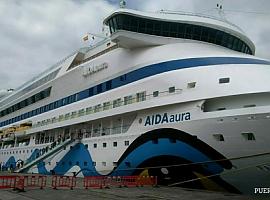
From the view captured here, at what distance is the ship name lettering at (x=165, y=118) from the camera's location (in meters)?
14.4

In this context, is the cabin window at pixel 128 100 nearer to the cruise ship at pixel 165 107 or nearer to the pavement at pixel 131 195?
the cruise ship at pixel 165 107

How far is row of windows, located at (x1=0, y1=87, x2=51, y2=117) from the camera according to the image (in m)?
28.7

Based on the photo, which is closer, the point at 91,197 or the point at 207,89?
the point at 91,197

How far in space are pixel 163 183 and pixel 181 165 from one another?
6.42 feet

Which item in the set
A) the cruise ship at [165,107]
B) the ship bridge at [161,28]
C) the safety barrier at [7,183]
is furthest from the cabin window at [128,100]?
the safety barrier at [7,183]

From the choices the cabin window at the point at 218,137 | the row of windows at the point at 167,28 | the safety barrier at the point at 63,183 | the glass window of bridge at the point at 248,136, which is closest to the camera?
the glass window of bridge at the point at 248,136

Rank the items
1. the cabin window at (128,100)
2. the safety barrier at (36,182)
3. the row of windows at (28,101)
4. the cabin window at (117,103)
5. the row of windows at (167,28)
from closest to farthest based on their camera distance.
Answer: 1. the safety barrier at (36,182)
2. the cabin window at (128,100)
3. the cabin window at (117,103)
4. the row of windows at (167,28)
5. the row of windows at (28,101)

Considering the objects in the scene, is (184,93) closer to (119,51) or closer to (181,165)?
(181,165)

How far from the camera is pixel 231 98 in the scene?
1379 centimetres

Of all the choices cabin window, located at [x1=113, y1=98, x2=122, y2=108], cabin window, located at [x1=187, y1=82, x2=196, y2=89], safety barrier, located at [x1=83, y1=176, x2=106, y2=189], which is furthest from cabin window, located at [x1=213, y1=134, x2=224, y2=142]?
cabin window, located at [x1=113, y1=98, x2=122, y2=108]

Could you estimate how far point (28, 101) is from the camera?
1288 inches

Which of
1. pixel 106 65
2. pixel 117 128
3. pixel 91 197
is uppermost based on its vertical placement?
pixel 106 65

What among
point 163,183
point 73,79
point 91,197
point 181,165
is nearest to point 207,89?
point 181,165

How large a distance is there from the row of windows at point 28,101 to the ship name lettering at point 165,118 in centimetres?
1407
